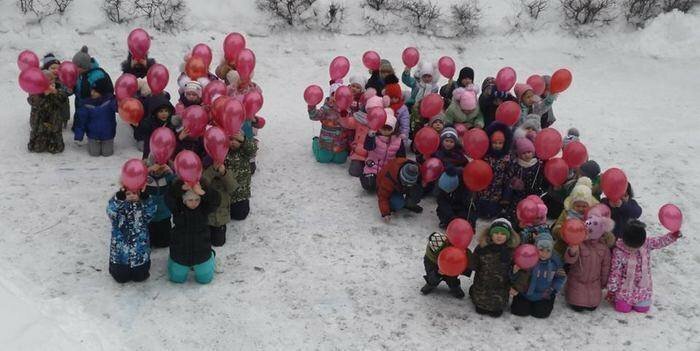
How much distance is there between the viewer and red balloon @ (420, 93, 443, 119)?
814 centimetres

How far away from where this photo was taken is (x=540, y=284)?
6297 millimetres

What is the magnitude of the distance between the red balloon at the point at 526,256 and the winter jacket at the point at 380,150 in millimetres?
2548

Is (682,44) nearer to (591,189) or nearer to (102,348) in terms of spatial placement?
(591,189)

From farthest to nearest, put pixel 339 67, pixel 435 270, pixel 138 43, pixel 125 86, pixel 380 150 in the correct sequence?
pixel 339 67 → pixel 138 43 → pixel 380 150 → pixel 125 86 → pixel 435 270

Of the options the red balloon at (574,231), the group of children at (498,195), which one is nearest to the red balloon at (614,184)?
the group of children at (498,195)

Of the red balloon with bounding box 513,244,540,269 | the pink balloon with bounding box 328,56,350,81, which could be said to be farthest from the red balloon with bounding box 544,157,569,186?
the pink balloon with bounding box 328,56,350,81

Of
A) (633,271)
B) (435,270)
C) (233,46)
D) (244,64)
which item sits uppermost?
(233,46)

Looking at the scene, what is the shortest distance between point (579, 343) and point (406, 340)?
60.5 inches

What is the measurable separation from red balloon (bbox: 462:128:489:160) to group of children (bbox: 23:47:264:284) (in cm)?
230

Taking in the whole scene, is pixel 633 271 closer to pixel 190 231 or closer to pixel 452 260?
pixel 452 260

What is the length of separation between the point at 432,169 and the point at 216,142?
2364mm

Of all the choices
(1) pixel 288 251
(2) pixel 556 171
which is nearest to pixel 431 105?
(2) pixel 556 171

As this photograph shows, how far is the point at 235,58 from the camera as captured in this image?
887 centimetres

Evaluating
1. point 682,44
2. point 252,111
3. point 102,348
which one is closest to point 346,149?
point 252,111
